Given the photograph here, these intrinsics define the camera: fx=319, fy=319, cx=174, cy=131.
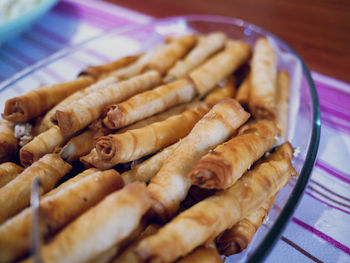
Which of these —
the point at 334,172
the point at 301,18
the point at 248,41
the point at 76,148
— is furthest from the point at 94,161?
the point at 301,18

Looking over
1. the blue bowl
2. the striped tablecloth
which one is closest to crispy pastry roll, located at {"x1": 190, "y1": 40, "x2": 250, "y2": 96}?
the striped tablecloth

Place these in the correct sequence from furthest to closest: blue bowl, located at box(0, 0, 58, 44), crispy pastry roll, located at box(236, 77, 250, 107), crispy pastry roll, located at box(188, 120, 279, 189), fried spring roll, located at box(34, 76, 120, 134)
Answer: blue bowl, located at box(0, 0, 58, 44) < crispy pastry roll, located at box(236, 77, 250, 107) < fried spring roll, located at box(34, 76, 120, 134) < crispy pastry roll, located at box(188, 120, 279, 189)

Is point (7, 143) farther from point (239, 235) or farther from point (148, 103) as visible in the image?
point (239, 235)

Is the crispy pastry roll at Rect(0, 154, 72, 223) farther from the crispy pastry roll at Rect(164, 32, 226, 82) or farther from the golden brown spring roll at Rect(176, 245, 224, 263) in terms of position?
the crispy pastry roll at Rect(164, 32, 226, 82)

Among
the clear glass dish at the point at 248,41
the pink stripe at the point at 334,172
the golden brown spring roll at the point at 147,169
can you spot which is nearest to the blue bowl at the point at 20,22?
the clear glass dish at the point at 248,41

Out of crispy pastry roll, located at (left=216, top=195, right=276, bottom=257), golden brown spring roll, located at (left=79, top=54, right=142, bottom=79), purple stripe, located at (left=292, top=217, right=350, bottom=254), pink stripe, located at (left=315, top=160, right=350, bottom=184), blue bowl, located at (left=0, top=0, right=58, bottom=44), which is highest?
blue bowl, located at (left=0, top=0, right=58, bottom=44)

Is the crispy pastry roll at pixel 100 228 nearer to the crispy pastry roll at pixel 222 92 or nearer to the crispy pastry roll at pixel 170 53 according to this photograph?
the crispy pastry roll at pixel 222 92
